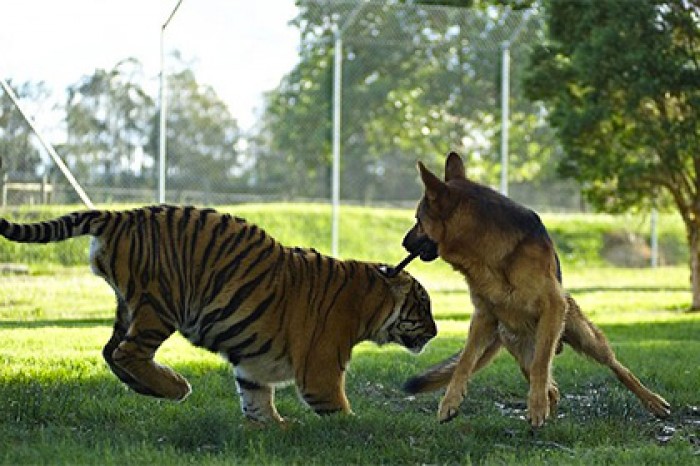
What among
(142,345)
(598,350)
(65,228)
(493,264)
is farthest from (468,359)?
(65,228)

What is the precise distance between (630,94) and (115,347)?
11.9 m

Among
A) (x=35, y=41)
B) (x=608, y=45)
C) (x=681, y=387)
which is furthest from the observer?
(x=608, y=45)

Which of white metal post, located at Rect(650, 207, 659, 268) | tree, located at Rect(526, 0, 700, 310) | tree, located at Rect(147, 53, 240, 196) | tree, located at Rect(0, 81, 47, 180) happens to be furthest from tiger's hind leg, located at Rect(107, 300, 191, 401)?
white metal post, located at Rect(650, 207, 659, 268)

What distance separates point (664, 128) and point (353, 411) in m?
11.3

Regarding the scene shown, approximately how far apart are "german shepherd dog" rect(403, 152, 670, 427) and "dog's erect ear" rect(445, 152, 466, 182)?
318 millimetres

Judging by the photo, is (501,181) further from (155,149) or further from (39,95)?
(39,95)

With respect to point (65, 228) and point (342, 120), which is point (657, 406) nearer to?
point (65, 228)

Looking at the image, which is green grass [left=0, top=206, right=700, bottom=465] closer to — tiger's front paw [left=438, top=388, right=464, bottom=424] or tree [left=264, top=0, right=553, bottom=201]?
tiger's front paw [left=438, top=388, right=464, bottom=424]

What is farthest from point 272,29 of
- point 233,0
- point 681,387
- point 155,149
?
point 681,387

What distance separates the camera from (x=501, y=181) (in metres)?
20.5

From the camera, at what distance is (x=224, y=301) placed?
6891 millimetres

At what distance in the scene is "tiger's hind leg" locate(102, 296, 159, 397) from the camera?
685 cm

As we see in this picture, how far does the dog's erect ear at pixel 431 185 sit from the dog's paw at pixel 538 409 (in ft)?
4.22

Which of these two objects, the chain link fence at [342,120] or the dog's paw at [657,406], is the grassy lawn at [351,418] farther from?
the chain link fence at [342,120]
